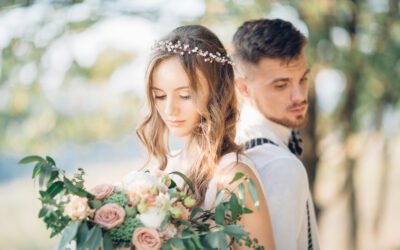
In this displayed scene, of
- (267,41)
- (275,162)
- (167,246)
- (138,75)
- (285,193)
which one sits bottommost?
(167,246)

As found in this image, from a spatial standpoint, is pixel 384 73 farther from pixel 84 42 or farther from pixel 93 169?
pixel 93 169

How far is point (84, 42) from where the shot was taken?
8.60 m

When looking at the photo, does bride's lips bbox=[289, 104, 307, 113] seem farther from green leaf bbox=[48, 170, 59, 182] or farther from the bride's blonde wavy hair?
green leaf bbox=[48, 170, 59, 182]

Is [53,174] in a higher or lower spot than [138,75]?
lower

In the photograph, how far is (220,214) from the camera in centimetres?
285

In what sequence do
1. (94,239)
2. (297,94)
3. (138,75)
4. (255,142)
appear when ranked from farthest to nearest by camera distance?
1. (138,75)
2. (297,94)
3. (255,142)
4. (94,239)

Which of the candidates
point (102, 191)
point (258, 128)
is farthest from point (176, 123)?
point (258, 128)

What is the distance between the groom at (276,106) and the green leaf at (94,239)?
105 cm

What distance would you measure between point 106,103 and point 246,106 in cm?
660

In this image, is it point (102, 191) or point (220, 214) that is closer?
point (220, 214)

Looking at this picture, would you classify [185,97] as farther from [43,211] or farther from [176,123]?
[43,211]

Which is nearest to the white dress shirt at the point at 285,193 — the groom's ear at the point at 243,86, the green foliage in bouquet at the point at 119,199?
the groom's ear at the point at 243,86

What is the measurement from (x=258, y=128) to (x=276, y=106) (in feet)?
0.48

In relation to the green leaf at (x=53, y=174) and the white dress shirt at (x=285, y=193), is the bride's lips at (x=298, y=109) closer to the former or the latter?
the white dress shirt at (x=285, y=193)
